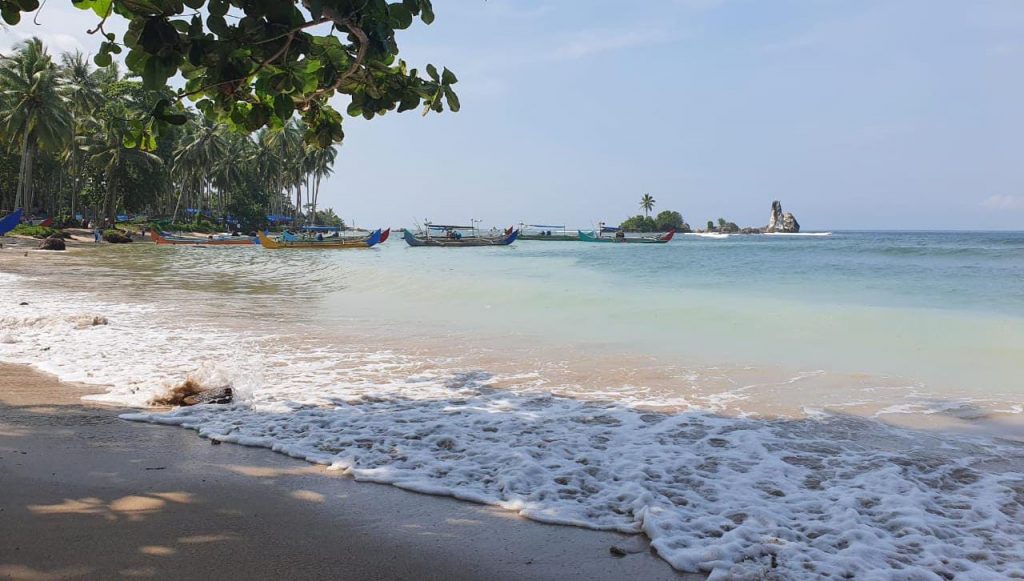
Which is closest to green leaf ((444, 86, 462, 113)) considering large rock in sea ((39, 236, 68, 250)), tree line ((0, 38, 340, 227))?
tree line ((0, 38, 340, 227))

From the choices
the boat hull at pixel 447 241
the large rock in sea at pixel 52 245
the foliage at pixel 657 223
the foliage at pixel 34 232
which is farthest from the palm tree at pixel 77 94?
the foliage at pixel 657 223

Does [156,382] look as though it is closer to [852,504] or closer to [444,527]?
[444,527]

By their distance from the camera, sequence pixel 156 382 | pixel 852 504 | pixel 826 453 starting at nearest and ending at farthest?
pixel 852 504, pixel 826 453, pixel 156 382

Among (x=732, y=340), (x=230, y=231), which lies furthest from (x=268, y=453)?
(x=230, y=231)

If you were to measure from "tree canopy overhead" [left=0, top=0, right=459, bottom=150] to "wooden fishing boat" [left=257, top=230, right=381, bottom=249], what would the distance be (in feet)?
143

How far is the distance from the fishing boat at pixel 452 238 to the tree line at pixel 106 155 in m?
12.0

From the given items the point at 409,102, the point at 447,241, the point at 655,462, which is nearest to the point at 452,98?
the point at 409,102

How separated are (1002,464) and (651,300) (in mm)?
11975

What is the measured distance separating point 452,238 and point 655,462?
55.0 m

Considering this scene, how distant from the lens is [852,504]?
3.63 meters

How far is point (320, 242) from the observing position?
48.4m

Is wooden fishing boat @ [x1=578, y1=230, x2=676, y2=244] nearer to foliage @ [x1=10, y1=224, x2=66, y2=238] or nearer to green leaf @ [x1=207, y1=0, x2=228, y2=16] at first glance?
foliage @ [x1=10, y1=224, x2=66, y2=238]

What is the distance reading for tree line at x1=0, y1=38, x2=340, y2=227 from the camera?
41188 millimetres

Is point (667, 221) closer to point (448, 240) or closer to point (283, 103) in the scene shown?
point (448, 240)
